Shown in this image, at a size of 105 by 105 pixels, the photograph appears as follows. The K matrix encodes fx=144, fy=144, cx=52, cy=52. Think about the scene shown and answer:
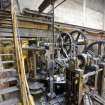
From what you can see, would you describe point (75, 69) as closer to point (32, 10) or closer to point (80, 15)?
point (32, 10)

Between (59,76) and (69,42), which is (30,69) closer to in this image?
(59,76)

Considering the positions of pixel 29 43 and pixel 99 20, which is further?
pixel 99 20

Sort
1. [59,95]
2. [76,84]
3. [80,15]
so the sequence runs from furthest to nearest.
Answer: [80,15] < [59,95] < [76,84]

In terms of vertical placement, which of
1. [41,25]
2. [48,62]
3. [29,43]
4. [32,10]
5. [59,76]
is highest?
[32,10]

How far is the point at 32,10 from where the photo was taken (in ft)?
17.9

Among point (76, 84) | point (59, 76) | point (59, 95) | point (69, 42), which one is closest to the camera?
point (76, 84)

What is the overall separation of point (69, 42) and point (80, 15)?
10.6ft

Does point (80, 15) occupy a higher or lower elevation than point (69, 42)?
higher

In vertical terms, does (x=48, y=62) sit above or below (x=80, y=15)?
below

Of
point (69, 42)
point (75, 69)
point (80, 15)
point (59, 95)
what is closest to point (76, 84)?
point (75, 69)

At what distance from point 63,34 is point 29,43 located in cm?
134

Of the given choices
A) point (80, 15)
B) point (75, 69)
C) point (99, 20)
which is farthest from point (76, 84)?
point (99, 20)

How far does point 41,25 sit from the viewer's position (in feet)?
18.7

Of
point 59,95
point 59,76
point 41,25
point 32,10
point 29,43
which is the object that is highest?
point 32,10
